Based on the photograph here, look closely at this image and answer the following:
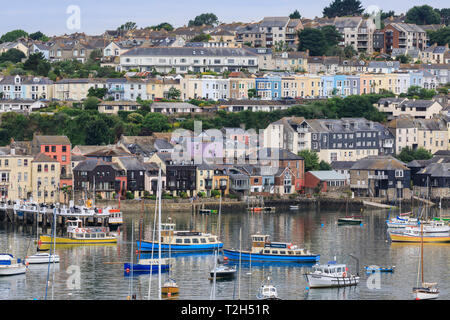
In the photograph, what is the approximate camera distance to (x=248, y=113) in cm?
5353

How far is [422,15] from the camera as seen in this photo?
267 ft

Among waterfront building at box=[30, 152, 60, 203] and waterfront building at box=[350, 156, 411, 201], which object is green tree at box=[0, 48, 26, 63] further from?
waterfront building at box=[350, 156, 411, 201]

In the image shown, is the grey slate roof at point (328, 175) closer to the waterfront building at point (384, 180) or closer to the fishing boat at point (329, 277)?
the waterfront building at point (384, 180)

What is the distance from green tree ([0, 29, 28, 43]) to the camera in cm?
7625

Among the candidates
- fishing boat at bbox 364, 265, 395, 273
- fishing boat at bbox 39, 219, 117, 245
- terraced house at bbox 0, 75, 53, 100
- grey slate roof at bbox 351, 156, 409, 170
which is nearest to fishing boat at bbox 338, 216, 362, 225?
grey slate roof at bbox 351, 156, 409, 170

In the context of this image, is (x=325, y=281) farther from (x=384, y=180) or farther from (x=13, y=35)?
(x=13, y=35)

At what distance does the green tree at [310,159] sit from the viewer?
46.8m

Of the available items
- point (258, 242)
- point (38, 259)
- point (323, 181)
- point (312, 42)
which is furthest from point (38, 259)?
point (312, 42)

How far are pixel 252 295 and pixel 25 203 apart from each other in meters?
18.0

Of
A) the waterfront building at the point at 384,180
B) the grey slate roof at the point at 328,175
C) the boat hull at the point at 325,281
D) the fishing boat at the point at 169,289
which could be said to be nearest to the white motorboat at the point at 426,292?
the boat hull at the point at 325,281

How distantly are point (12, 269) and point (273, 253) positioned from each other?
7.10 metres

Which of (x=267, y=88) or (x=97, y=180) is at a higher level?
(x=267, y=88)

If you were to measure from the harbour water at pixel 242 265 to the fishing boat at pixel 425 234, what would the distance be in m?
0.42
